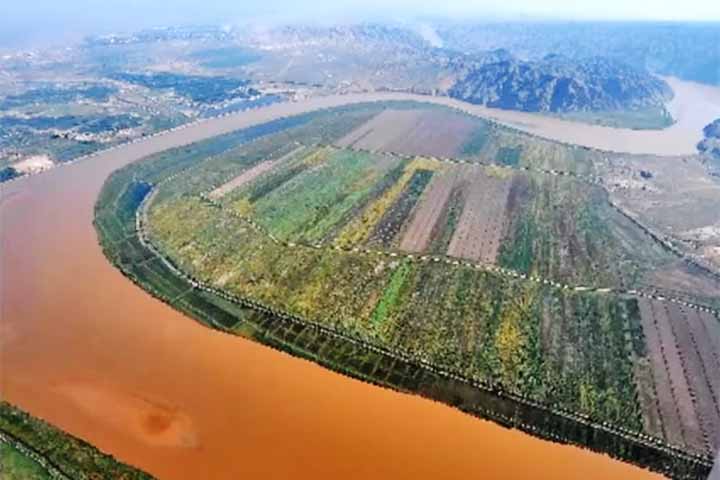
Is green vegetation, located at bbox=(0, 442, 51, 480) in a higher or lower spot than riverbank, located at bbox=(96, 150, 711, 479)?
lower

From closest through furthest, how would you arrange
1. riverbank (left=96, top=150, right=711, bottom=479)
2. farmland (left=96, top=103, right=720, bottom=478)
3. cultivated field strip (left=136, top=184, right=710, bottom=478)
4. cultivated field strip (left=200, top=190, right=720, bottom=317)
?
cultivated field strip (left=136, top=184, right=710, bottom=478)
riverbank (left=96, top=150, right=711, bottom=479)
farmland (left=96, top=103, right=720, bottom=478)
cultivated field strip (left=200, top=190, right=720, bottom=317)

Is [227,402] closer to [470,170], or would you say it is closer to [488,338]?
[488,338]

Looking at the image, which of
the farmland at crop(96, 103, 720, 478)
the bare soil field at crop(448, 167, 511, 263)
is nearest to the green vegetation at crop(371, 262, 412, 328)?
the farmland at crop(96, 103, 720, 478)

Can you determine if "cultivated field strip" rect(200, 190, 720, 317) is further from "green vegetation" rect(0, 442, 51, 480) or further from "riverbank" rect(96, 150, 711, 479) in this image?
"green vegetation" rect(0, 442, 51, 480)

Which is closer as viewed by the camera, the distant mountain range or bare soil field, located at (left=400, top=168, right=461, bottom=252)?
bare soil field, located at (left=400, top=168, right=461, bottom=252)

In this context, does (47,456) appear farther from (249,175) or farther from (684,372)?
(249,175)

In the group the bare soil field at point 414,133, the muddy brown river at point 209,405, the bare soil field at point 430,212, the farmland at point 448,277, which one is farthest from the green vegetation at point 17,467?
the bare soil field at point 414,133

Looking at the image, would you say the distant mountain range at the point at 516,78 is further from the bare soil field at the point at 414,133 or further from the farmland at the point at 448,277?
the farmland at the point at 448,277
